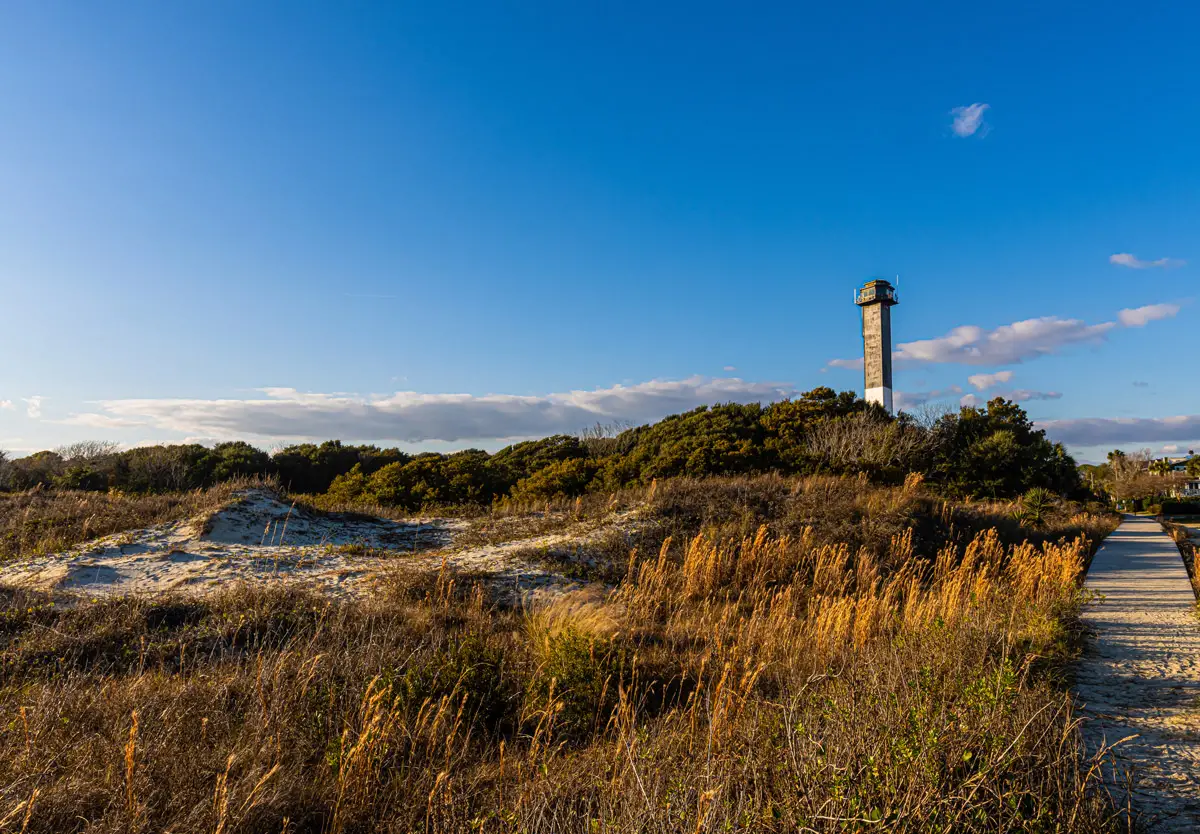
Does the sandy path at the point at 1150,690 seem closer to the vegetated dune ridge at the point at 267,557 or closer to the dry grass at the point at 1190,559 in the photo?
the dry grass at the point at 1190,559

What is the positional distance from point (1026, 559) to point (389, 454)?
984 inches

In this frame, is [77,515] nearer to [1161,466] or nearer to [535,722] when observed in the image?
[535,722]

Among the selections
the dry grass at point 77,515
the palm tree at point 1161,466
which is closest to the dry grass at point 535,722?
the dry grass at point 77,515

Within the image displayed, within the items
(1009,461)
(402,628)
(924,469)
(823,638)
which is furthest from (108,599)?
(1009,461)

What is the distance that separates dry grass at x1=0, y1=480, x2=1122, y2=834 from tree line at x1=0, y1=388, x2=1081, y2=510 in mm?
13845

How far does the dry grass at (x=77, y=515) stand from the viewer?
1151cm

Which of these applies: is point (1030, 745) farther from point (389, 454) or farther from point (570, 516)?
point (389, 454)

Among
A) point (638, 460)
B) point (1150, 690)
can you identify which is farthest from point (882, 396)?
point (1150, 690)

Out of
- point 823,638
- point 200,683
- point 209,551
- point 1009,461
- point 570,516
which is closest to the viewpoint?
point 200,683

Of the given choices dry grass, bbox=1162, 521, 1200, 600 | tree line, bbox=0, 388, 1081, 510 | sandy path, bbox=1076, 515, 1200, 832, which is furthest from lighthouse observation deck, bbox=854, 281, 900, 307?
sandy path, bbox=1076, 515, 1200, 832

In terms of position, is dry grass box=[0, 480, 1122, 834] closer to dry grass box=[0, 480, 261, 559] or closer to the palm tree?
dry grass box=[0, 480, 261, 559]

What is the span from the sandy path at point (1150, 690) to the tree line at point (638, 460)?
11837 mm

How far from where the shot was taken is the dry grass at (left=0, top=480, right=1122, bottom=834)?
2.56 m

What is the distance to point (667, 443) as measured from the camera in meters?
24.2
